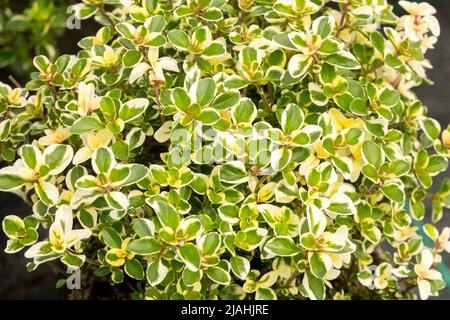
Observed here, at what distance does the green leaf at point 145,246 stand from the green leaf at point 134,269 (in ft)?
0.26

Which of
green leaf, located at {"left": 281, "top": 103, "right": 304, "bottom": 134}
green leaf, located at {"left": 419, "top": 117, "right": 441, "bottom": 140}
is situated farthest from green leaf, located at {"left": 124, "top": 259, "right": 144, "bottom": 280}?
green leaf, located at {"left": 419, "top": 117, "right": 441, "bottom": 140}

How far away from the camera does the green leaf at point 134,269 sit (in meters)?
0.89

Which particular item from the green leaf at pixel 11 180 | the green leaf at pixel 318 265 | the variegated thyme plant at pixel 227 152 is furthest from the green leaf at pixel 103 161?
the green leaf at pixel 318 265

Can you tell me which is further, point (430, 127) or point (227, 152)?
point (430, 127)

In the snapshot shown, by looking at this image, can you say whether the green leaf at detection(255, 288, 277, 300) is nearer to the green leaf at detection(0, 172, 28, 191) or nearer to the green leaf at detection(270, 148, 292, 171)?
the green leaf at detection(270, 148, 292, 171)

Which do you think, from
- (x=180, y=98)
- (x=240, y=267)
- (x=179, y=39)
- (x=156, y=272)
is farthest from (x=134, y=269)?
(x=179, y=39)

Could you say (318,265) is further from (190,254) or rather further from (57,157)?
(57,157)

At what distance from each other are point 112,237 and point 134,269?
6 centimetres

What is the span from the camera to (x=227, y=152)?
877mm

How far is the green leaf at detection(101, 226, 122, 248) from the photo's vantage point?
88 centimetres

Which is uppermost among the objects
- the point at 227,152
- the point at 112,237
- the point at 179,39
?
the point at 179,39
